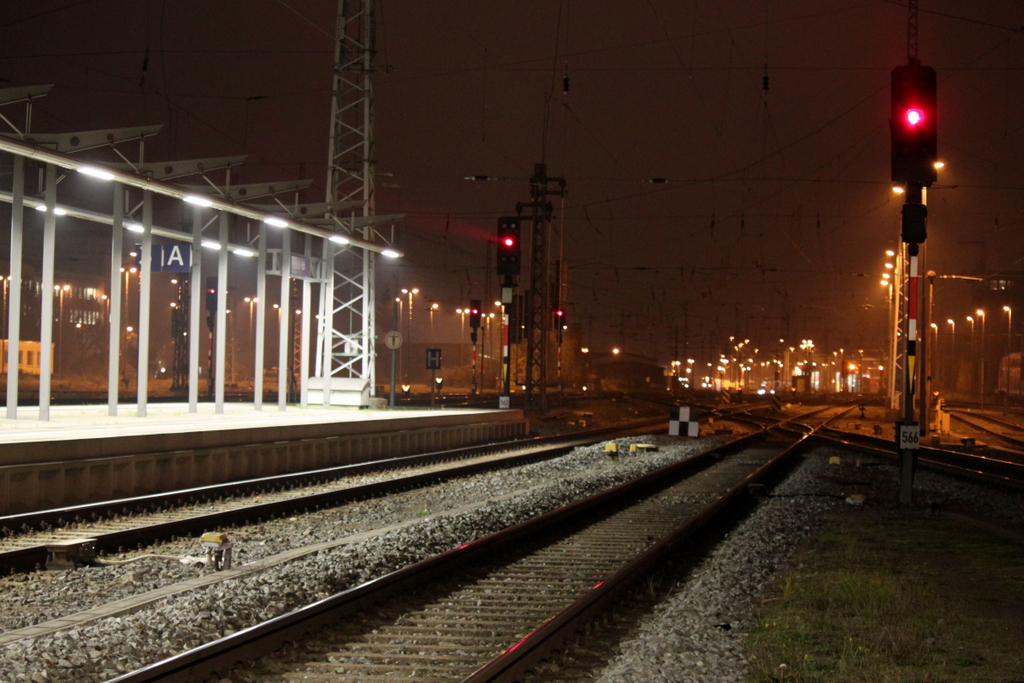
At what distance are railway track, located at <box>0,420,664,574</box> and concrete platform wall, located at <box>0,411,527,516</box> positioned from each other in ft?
3.48

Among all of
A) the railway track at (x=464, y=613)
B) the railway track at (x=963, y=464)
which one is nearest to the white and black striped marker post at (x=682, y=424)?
the railway track at (x=963, y=464)

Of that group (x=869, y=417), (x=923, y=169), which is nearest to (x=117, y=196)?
(x=923, y=169)

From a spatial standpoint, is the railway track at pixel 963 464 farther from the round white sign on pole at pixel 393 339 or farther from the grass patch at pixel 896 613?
the round white sign on pole at pixel 393 339

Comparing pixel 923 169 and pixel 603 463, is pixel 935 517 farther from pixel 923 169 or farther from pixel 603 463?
pixel 603 463

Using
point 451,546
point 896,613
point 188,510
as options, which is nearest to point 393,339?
point 188,510

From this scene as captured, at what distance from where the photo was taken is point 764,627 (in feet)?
27.0

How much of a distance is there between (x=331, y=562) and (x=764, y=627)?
14.1 feet

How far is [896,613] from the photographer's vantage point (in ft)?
28.2

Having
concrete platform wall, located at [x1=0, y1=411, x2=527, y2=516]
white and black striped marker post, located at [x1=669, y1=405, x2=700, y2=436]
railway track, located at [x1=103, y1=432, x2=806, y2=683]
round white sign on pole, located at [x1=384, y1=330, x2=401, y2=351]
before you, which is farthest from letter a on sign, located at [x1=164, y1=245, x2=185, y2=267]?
white and black striped marker post, located at [x1=669, y1=405, x2=700, y2=436]

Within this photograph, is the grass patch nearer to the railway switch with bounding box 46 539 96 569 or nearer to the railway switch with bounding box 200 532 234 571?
the railway switch with bounding box 200 532 234 571

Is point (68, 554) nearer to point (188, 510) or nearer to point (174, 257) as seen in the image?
point (188, 510)

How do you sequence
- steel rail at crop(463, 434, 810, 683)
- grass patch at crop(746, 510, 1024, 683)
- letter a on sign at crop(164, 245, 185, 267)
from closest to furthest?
steel rail at crop(463, 434, 810, 683) → grass patch at crop(746, 510, 1024, 683) → letter a on sign at crop(164, 245, 185, 267)

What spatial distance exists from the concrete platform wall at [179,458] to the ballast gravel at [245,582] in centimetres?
316

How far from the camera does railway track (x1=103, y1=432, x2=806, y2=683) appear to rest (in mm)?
6512
